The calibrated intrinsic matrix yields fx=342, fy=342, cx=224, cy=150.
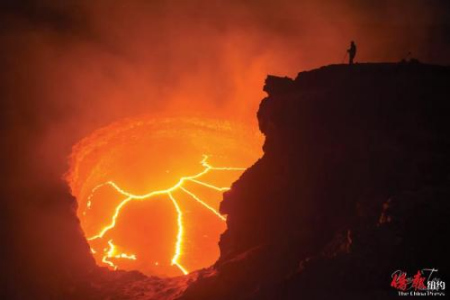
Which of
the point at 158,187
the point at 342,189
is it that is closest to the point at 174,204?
the point at 158,187

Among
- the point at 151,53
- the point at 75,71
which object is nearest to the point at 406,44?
the point at 151,53

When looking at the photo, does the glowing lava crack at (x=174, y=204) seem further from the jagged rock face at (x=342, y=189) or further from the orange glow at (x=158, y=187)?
the jagged rock face at (x=342, y=189)

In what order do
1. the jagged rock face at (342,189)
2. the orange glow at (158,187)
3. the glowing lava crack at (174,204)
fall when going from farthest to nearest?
1. the orange glow at (158,187)
2. the glowing lava crack at (174,204)
3. the jagged rock face at (342,189)

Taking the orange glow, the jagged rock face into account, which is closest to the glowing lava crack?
the orange glow

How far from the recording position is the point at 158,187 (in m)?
23.5

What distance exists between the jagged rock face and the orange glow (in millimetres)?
8444

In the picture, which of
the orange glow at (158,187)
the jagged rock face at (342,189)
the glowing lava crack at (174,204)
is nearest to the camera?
the jagged rock face at (342,189)

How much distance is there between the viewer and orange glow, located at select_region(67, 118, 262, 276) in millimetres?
18594

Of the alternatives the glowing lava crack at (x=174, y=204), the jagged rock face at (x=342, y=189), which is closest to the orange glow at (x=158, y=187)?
the glowing lava crack at (x=174, y=204)

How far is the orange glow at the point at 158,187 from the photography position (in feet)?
61.0

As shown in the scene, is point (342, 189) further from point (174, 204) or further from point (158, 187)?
point (158, 187)

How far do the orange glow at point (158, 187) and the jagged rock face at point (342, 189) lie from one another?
8.44 m

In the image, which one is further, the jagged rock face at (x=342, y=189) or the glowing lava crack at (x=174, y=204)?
the glowing lava crack at (x=174, y=204)

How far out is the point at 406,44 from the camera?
1011 inches
